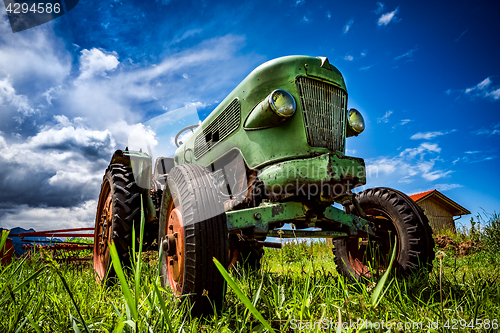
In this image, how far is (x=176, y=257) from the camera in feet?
6.33

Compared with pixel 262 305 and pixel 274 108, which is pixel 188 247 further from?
pixel 274 108

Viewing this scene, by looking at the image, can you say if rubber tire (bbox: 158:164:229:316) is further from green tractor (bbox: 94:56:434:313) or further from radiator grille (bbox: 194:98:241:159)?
radiator grille (bbox: 194:98:241:159)

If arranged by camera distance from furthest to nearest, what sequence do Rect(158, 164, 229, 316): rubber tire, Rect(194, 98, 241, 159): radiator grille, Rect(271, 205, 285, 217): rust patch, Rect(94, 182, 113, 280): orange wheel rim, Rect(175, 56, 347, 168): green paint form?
1. Rect(94, 182, 113, 280): orange wheel rim
2. Rect(194, 98, 241, 159): radiator grille
3. Rect(175, 56, 347, 168): green paint
4. Rect(271, 205, 285, 217): rust patch
5. Rect(158, 164, 229, 316): rubber tire

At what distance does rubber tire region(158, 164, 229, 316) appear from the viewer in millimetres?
1595

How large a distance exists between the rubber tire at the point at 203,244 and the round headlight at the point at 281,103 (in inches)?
29.9

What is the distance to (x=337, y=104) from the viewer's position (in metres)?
2.49

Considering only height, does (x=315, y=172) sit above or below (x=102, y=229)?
above

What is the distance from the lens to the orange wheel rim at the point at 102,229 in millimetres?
3146

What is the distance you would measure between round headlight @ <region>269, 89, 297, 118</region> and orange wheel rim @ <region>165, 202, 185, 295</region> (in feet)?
3.33

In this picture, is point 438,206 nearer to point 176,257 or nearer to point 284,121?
point 284,121

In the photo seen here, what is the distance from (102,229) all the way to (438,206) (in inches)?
737

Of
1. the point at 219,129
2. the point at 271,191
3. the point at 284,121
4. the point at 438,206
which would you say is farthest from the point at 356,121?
the point at 438,206

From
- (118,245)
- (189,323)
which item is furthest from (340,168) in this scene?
(118,245)

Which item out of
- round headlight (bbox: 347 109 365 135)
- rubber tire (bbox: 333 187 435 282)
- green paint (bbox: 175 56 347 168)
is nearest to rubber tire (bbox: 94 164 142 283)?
green paint (bbox: 175 56 347 168)
